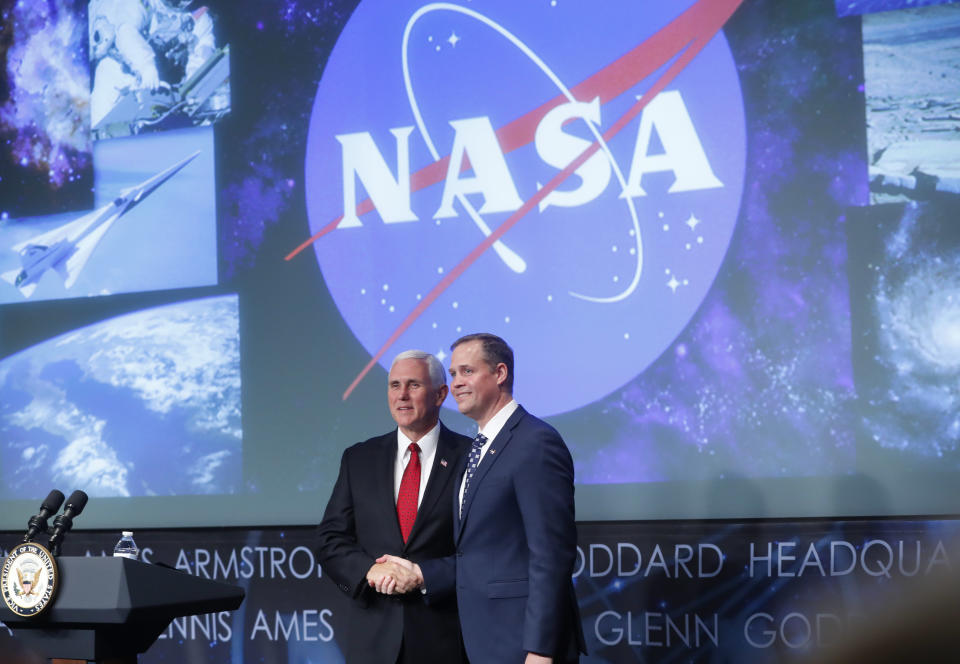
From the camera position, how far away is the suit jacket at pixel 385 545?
10.5ft

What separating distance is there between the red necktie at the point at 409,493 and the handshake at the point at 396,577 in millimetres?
140

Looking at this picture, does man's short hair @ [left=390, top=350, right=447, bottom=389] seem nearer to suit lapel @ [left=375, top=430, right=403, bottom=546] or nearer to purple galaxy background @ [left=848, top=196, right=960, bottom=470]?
suit lapel @ [left=375, top=430, right=403, bottom=546]

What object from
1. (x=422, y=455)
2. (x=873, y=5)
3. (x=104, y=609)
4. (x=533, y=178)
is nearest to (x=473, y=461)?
(x=422, y=455)

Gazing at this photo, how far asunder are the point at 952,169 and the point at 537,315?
5.32 feet

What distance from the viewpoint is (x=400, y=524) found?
10.9 feet

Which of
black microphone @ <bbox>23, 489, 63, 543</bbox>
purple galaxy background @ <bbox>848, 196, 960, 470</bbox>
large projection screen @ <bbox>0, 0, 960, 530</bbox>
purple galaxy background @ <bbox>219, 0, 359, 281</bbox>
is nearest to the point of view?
black microphone @ <bbox>23, 489, 63, 543</bbox>

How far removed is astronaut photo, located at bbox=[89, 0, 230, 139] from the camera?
16.3 feet

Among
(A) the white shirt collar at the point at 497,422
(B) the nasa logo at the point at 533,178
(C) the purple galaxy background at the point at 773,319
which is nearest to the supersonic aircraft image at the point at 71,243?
(B) the nasa logo at the point at 533,178

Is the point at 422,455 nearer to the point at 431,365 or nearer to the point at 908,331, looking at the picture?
the point at 431,365

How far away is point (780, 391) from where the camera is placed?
3879mm

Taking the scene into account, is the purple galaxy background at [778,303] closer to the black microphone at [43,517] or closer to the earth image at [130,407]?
the earth image at [130,407]

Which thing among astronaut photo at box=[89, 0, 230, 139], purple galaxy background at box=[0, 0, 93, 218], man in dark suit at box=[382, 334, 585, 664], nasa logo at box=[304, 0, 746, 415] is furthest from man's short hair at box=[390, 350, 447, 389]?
purple galaxy background at box=[0, 0, 93, 218]

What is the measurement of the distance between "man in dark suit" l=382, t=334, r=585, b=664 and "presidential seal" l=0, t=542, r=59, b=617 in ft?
3.45

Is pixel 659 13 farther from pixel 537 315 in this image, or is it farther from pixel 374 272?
pixel 374 272
